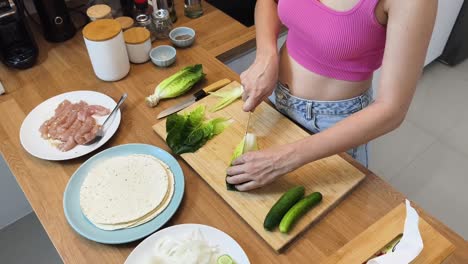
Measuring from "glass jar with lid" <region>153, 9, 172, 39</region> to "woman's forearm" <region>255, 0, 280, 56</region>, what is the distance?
352 millimetres

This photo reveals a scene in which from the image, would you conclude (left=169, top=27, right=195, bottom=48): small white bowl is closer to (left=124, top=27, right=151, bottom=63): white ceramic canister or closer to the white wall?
(left=124, top=27, right=151, bottom=63): white ceramic canister

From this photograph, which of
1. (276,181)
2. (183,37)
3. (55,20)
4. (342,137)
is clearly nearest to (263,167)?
(276,181)

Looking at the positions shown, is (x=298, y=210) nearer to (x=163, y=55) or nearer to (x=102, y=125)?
(x=102, y=125)

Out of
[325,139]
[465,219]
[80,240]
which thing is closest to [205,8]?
[325,139]

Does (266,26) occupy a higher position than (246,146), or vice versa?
(266,26)

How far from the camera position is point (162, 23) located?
1.39 meters

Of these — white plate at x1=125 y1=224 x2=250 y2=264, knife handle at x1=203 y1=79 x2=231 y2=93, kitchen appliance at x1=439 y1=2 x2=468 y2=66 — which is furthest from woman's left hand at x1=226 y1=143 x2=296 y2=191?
kitchen appliance at x1=439 y1=2 x2=468 y2=66

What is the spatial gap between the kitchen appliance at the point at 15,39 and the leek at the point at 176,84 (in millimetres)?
471

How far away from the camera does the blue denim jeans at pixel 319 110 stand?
107cm

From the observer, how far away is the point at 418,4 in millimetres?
746

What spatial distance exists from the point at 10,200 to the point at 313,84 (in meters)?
1.52

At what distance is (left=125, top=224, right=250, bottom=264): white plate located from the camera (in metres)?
0.81

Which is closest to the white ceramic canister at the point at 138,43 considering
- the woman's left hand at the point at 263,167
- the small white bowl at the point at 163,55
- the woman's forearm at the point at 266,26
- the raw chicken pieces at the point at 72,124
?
the small white bowl at the point at 163,55

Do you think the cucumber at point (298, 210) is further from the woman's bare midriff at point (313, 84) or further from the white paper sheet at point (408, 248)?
the woman's bare midriff at point (313, 84)
